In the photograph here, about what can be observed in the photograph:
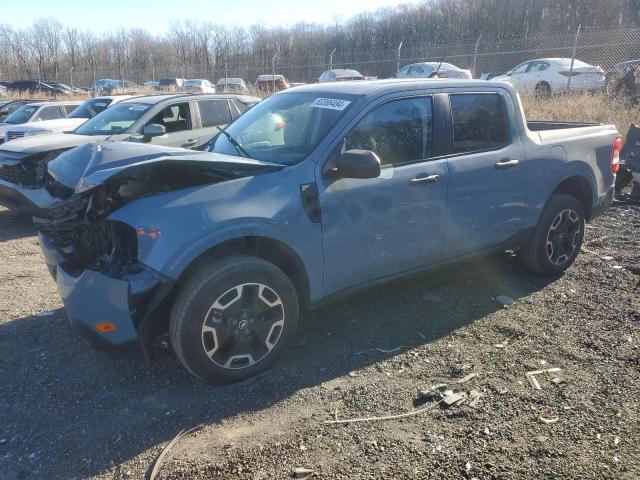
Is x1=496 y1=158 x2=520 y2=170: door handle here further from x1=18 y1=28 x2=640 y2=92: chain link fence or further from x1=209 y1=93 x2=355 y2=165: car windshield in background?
x1=18 y1=28 x2=640 y2=92: chain link fence

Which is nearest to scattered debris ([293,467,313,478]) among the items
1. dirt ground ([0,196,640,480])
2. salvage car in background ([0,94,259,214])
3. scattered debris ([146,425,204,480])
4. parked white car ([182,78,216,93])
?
dirt ground ([0,196,640,480])

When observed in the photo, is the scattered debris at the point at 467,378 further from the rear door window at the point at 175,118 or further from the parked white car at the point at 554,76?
the parked white car at the point at 554,76

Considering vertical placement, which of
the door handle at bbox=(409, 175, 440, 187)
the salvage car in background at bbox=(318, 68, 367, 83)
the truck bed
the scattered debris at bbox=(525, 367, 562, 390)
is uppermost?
the salvage car in background at bbox=(318, 68, 367, 83)

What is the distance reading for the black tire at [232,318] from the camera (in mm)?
3135

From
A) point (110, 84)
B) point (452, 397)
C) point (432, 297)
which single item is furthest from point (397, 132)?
point (110, 84)

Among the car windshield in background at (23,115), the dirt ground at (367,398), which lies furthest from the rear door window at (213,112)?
the car windshield in background at (23,115)

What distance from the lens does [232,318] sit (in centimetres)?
330

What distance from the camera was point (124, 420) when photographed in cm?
307

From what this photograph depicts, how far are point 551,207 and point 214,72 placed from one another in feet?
73.5

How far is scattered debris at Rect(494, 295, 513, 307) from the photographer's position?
461 cm

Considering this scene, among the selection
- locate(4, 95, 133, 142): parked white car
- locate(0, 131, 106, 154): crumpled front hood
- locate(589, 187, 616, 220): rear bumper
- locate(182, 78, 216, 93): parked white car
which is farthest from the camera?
locate(182, 78, 216, 93): parked white car

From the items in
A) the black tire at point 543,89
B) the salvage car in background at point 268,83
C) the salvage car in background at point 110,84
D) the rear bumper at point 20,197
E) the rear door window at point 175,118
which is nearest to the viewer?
the rear bumper at point 20,197

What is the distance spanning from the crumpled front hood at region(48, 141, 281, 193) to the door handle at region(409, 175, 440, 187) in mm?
1043

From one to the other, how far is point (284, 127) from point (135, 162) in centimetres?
124
